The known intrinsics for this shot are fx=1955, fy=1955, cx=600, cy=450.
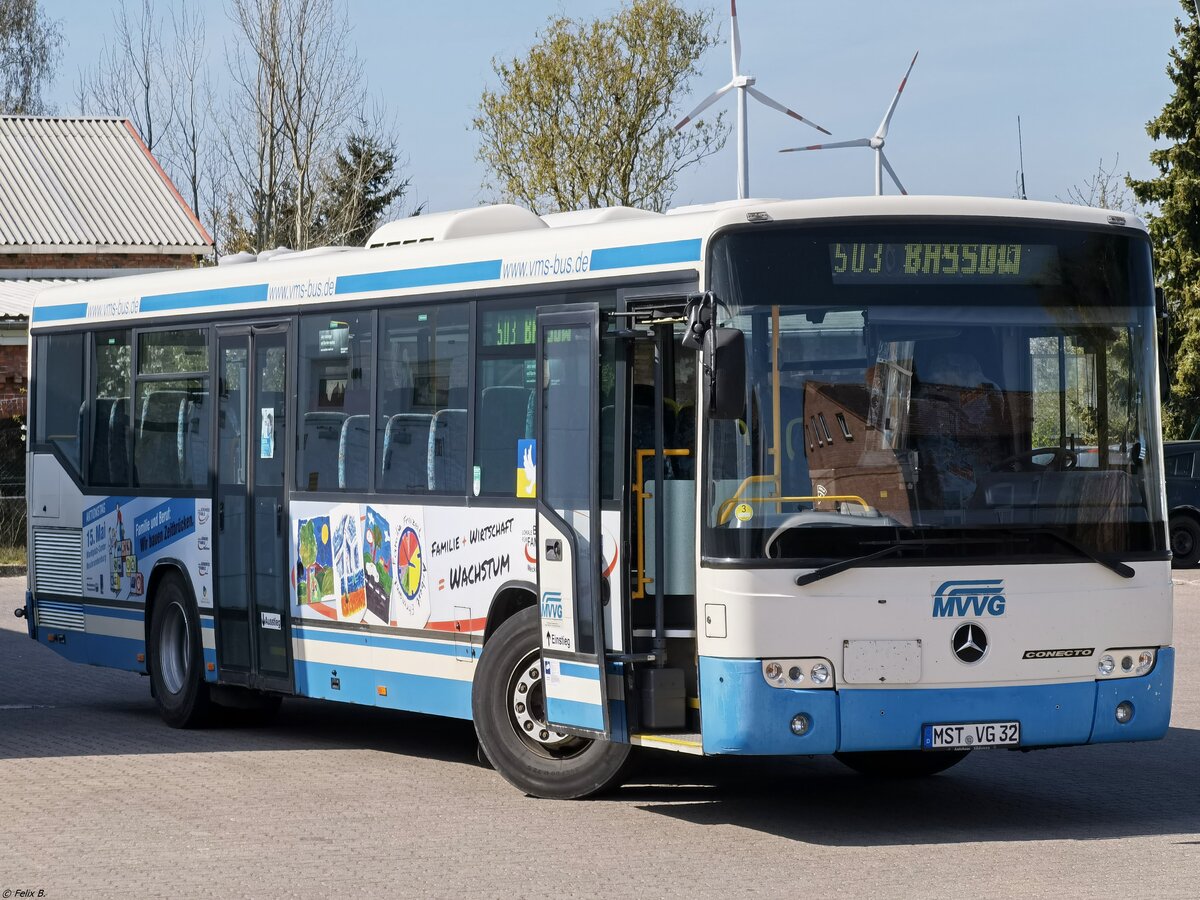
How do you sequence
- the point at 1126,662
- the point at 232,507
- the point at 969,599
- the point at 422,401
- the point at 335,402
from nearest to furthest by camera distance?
1. the point at 969,599
2. the point at 1126,662
3. the point at 422,401
4. the point at 335,402
5. the point at 232,507

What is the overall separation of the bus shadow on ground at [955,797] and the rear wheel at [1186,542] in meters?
16.7

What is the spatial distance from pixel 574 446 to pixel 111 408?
5.96 meters

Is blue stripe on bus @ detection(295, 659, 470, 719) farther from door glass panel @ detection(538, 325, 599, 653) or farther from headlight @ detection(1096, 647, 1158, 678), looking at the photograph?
headlight @ detection(1096, 647, 1158, 678)

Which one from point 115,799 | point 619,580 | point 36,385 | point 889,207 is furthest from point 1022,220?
point 36,385

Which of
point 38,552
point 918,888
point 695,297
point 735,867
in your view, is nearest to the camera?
point 918,888

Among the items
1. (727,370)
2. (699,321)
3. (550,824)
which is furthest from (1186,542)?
(727,370)

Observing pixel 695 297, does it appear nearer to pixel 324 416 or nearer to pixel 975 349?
pixel 975 349

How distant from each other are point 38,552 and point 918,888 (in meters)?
9.64

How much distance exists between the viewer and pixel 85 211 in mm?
44719

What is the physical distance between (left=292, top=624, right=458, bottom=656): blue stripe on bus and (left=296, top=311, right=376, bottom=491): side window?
0.89m

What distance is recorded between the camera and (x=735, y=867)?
8.30 meters

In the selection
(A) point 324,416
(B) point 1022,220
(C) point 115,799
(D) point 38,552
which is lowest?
(C) point 115,799

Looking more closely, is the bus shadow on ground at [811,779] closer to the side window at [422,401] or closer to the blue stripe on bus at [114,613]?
the blue stripe on bus at [114,613]

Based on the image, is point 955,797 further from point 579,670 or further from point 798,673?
point 579,670
